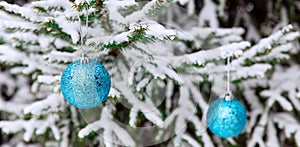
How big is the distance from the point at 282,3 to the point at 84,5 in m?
0.85

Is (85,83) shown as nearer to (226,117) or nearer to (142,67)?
(142,67)

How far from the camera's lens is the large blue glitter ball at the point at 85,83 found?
19.6 inches

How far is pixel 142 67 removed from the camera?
60cm

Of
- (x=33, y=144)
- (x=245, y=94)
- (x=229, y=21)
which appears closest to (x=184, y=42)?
(x=245, y=94)

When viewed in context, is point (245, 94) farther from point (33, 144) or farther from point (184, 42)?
point (33, 144)

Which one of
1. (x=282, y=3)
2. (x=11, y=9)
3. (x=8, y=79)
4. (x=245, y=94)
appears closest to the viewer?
(x=11, y=9)

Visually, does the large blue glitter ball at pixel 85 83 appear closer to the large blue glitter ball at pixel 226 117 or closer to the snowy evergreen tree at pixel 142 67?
the snowy evergreen tree at pixel 142 67

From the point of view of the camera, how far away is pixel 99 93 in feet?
1.66

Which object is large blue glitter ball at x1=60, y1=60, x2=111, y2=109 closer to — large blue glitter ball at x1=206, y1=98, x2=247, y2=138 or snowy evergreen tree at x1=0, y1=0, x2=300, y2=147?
snowy evergreen tree at x1=0, y1=0, x2=300, y2=147

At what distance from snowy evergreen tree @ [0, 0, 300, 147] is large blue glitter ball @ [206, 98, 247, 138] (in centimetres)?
4

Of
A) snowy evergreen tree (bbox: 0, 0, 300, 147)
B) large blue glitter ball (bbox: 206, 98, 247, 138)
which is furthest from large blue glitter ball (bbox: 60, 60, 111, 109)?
large blue glitter ball (bbox: 206, 98, 247, 138)

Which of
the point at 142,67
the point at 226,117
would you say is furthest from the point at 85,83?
the point at 226,117

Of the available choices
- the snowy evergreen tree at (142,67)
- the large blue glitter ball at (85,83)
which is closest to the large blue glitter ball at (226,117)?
the snowy evergreen tree at (142,67)

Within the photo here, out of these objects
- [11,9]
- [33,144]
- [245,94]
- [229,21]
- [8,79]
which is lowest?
[33,144]
